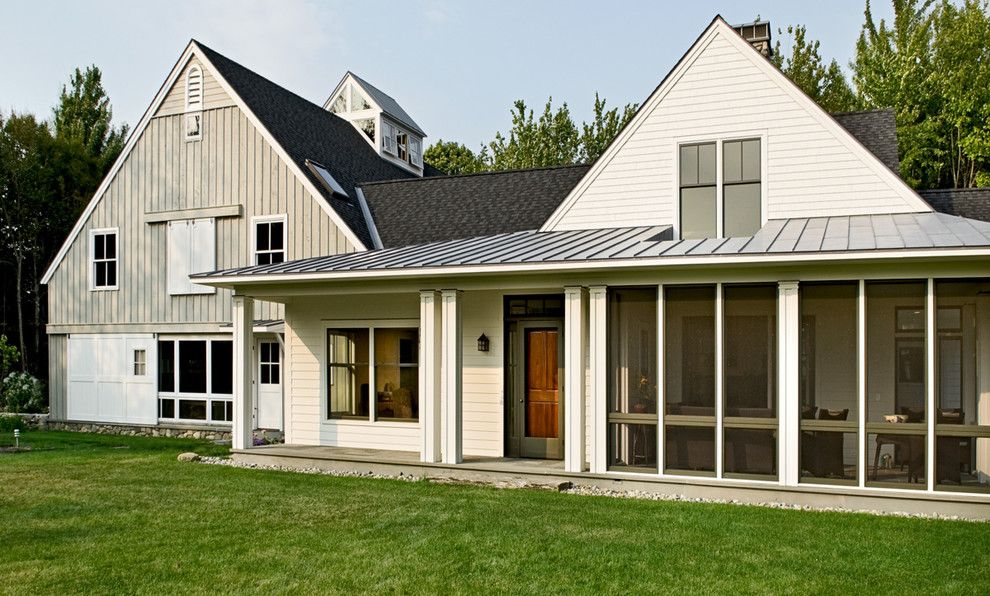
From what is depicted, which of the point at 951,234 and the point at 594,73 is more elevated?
the point at 594,73

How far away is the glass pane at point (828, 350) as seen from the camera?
9383 millimetres

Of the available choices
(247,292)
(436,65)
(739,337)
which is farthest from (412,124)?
(739,337)

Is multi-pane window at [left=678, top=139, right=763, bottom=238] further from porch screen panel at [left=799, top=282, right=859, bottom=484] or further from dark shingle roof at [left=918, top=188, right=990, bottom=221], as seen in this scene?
porch screen panel at [left=799, top=282, right=859, bottom=484]

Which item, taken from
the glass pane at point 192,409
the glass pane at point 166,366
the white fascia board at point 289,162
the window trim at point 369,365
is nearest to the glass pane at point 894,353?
the window trim at point 369,365

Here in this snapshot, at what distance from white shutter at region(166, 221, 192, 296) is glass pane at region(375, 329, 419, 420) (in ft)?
23.0

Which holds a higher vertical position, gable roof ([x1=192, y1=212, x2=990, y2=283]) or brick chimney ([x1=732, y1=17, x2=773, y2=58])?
brick chimney ([x1=732, y1=17, x2=773, y2=58])

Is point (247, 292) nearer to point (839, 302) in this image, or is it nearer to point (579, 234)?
point (579, 234)

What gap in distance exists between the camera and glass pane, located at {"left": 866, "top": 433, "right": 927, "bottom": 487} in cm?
905

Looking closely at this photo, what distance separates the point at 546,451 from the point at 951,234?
6.27m

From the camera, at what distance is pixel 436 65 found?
30.0m

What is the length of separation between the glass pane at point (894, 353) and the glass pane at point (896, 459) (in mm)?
223

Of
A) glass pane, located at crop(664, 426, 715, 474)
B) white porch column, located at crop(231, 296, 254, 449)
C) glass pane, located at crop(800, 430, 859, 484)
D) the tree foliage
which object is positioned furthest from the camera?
the tree foliage

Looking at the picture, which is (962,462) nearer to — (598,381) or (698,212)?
(598,381)

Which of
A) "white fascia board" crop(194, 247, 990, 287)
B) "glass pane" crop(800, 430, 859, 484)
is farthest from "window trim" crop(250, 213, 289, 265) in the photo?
"glass pane" crop(800, 430, 859, 484)
